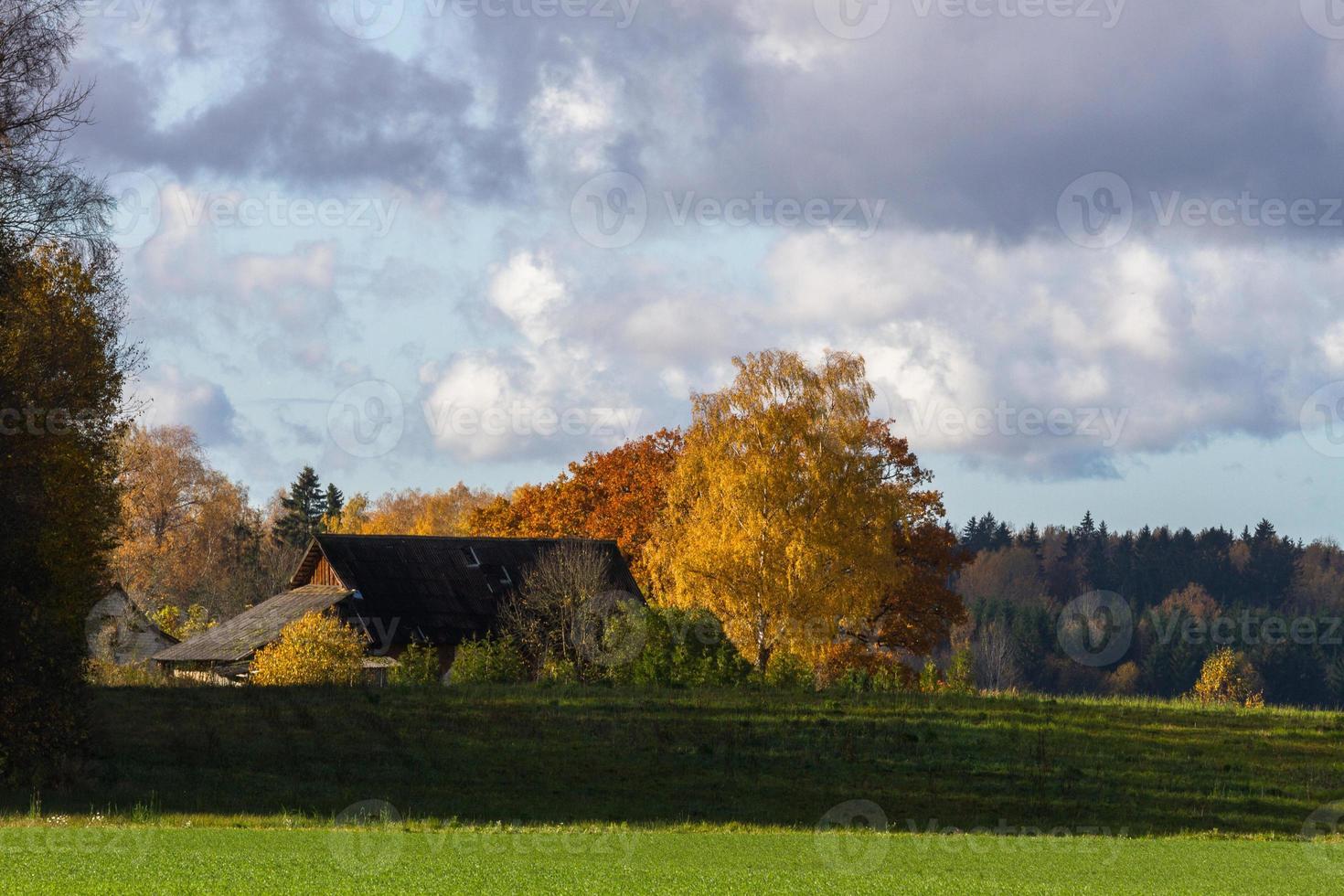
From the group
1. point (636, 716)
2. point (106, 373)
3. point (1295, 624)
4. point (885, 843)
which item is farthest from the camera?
point (1295, 624)

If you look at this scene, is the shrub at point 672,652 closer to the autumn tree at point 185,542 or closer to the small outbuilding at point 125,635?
the small outbuilding at point 125,635

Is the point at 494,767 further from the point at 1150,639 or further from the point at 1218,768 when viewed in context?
the point at 1150,639

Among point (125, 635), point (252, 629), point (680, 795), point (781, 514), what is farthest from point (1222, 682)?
point (680, 795)

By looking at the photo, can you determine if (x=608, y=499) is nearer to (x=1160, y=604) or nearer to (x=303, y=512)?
(x=303, y=512)

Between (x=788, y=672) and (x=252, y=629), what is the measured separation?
21.3 meters

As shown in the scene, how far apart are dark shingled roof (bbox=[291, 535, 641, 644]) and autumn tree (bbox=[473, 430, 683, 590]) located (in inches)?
250

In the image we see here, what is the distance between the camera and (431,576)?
57.1m

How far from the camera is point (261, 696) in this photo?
118 feet

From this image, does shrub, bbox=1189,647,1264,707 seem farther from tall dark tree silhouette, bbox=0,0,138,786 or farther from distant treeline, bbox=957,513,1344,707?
tall dark tree silhouette, bbox=0,0,138,786

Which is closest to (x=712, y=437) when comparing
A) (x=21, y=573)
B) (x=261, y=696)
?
(x=261, y=696)

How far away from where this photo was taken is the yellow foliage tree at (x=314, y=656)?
4009cm

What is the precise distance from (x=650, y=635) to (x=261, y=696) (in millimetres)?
12797

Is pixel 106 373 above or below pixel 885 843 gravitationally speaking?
above

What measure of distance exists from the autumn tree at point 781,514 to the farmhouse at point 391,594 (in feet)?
22.8
